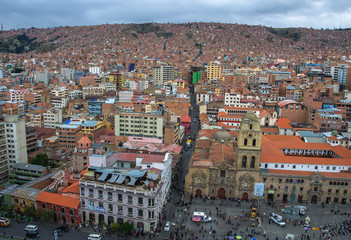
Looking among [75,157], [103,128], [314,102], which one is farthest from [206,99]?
[75,157]

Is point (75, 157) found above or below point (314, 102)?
below

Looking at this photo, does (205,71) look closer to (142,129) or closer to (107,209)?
(142,129)

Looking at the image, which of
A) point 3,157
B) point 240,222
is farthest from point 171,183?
point 3,157

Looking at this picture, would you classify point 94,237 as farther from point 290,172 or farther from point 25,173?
point 290,172

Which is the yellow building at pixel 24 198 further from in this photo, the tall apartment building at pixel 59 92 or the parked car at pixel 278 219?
the tall apartment building at pixel 59 92

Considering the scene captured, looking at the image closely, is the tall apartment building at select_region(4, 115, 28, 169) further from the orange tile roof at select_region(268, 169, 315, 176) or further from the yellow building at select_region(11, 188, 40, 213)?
the orange tile roof at select_region(268, 169, 315, 176)

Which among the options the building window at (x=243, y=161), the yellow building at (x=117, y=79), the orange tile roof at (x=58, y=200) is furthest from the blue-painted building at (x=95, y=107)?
the building window at (x=243, y=161)
